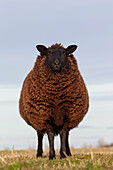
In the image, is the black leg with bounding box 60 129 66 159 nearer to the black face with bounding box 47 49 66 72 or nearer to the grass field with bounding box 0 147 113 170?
the grass field with bounding box 0 147 113 170

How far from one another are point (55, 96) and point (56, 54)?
1189 mm

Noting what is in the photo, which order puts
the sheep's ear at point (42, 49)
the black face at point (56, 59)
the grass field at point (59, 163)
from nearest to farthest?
the grass field at point (59, 163)
the black face at point (56, 59)
the sheep's ear at point (42, 49)

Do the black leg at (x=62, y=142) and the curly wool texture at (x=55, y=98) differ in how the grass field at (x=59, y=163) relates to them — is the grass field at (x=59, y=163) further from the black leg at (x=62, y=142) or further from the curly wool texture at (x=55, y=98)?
the curly wool texture at (x=55, y=98)

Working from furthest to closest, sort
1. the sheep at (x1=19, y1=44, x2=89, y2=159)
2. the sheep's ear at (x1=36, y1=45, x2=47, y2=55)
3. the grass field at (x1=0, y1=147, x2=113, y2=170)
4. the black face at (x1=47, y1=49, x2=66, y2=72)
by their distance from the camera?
the sheep's ear at (x1=36, y1=45, x2=47, y2=55) → the sheep at (x1=19, y1=44, x2=89, y2=159) → the black face at (x1=47, y1=49, x2=66, y2=72) → the grass field at (x1=0, y1=147, x2=113, y2=170)

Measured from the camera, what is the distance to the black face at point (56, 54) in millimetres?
8281

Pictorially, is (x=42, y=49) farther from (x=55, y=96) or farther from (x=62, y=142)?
(x=62, y=142)

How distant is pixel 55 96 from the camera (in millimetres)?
8391

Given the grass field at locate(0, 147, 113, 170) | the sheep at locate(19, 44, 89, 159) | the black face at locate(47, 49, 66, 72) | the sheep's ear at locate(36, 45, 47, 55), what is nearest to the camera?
the grass field at locate(0, 147, 113, 170)

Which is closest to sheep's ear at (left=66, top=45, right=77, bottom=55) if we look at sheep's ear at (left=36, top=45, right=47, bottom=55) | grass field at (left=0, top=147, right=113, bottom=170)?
sheep's ear at (left=36, top=45, right=47, bottom=55)

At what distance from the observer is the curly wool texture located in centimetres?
842

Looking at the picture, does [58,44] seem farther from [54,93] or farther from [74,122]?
[74,122]

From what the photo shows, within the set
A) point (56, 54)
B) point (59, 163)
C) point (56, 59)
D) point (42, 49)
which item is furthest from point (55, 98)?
point (59, 163)

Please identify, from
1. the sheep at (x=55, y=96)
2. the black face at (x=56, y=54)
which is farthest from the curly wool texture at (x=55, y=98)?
the black face at (x=56, y=54)

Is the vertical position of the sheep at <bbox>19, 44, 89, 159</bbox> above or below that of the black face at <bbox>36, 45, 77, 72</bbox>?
below
